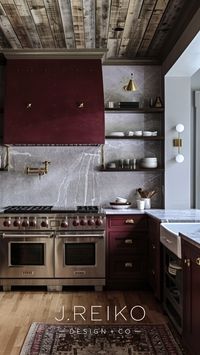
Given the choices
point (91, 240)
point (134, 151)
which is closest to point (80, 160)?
point (134, 151)

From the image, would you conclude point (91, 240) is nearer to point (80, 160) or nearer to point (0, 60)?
point (80, 160)

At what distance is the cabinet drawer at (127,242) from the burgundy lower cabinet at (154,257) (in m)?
0.12

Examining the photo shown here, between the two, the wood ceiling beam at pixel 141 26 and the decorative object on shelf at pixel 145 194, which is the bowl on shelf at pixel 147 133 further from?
the wood ceiling beam at pixel 141 26

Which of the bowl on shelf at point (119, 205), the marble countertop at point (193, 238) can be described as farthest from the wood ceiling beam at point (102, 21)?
the marble countertop at point (193, 238)

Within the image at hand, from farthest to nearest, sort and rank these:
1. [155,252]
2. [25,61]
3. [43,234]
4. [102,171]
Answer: [102,171] < [25,61] < [43,234] < [155,252]

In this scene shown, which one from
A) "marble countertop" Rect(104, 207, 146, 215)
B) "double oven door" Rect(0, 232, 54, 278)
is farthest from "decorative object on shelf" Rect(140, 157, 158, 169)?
"double oven door" Rect(0, 232, 54, 278)

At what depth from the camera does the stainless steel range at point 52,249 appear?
4.47m

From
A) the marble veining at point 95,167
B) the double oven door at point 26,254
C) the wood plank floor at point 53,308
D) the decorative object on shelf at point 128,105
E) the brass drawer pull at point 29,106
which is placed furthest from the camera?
the marble veining at point 95,167

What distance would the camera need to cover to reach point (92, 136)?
15.5ft

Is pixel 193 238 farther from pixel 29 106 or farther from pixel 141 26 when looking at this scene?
pixel 29 106

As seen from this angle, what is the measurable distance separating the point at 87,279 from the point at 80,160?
1502 millimetres

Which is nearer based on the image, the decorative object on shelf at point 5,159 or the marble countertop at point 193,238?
the marble countertop at point 193,238

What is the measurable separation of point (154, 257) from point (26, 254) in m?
1.42

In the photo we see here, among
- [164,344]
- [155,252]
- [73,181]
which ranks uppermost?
[73,181]
